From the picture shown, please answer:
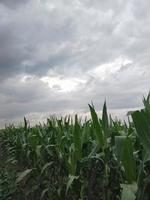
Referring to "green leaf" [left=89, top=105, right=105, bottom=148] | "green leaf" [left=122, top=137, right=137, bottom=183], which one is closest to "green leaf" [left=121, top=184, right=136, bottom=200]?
"green leaf" [left=122, top=137, right=137, bottom=183]

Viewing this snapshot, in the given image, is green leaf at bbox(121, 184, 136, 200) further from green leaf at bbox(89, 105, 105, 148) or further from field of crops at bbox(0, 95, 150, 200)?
green leaf at bbox(89, 105, 105, 148)

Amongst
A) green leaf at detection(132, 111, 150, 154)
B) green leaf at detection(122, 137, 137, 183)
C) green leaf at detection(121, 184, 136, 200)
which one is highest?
green leaf at detection(132, 111, 150, 154)

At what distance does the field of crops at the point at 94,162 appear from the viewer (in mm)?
2623

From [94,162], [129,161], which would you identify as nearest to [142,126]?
[129,161]

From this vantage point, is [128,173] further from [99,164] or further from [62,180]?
[62,180]

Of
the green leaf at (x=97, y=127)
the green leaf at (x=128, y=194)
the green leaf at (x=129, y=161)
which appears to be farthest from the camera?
the green leaf at (x=97, y=127)

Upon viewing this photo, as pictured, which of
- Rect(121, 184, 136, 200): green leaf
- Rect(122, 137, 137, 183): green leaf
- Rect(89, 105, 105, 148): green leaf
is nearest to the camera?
Rect(121, 184, 136, 200): green leaf

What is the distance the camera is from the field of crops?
103 inches

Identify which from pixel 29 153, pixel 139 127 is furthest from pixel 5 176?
pixel 139 127

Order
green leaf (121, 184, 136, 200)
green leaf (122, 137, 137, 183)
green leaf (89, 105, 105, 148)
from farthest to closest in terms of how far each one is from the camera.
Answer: green leaf (89, 105, 105, 148) → green leaf (122, 137, 137, 183) → green leaf (121, 184, 136, 200)

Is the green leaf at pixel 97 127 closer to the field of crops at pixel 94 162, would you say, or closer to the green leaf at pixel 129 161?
the field of crops at pixel 94 162

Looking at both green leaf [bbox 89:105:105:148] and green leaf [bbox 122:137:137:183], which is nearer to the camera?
green leaf [bbox 122:137:137:183]

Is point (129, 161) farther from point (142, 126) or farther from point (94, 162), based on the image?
point (94, 162)

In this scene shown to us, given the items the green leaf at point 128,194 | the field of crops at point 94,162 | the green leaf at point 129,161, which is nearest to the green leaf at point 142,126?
the field of crops at point 94,162
